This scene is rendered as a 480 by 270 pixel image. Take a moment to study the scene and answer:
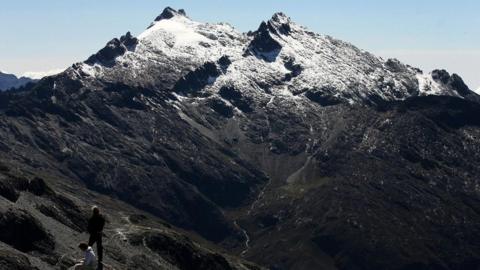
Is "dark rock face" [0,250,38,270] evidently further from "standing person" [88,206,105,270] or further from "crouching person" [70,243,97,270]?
"crouching person" [70,243,97,270]

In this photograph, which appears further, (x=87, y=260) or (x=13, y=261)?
(x=13, y=261)

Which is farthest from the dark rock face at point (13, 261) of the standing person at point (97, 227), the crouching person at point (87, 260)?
the crouching person at point (87, 260)

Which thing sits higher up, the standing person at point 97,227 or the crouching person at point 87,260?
the standing person at point 97,227

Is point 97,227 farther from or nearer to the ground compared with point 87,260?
farther from the ground

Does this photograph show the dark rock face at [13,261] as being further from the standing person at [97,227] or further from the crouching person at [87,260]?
the crouching person at [87,260]

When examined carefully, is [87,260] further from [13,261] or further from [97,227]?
[13,261]

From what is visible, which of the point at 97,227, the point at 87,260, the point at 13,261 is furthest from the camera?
the point at 13,261

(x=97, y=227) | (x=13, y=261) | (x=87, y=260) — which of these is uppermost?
(x=97, y=227)

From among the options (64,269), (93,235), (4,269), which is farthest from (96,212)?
(64,269)

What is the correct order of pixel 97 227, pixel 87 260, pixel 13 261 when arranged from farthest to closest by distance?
pixel 13 261 → pixel 97 227 → pixel 87 260

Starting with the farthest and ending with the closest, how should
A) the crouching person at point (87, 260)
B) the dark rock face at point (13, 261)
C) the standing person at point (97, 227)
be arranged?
the dark rock face at point (13, 261), the standing person at point (97, 227), the crouching person at point (87, 260)

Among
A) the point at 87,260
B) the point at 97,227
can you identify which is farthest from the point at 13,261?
the point at 87,260

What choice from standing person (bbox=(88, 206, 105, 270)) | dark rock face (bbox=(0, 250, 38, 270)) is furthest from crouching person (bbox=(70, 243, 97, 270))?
dark rock face (bbox=(0, 250, 38, 270))
